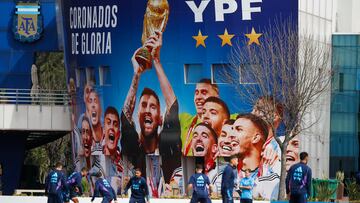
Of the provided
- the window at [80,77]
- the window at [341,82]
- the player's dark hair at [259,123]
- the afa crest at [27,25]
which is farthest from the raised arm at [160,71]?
the afa crest at [27,25]

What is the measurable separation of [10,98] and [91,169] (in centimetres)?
740

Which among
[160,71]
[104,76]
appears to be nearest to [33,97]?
[104,76]

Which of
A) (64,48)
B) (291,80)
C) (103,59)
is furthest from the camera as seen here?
(64,48)

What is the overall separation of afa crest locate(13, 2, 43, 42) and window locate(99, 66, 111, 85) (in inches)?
360

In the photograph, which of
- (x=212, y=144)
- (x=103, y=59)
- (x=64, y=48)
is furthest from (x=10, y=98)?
(x=212, y=144)

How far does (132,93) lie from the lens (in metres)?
55.5

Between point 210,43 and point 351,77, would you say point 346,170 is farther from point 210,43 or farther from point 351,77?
point 210,43

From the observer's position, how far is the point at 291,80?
52.0 meters

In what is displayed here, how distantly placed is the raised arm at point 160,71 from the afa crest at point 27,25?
12.1 metres

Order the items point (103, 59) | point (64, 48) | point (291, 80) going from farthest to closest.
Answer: point (64, 48) < point (103, 59) < point (291, 80)

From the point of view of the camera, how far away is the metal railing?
200 feet

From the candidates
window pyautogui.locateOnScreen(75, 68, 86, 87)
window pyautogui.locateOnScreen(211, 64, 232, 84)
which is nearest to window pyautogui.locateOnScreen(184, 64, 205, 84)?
window pyautogui.locateOnScreen(211, 64, 232, 84)

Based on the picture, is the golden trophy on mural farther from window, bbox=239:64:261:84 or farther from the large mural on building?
window, bbox=239:64:261:84

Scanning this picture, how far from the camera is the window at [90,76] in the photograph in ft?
190
